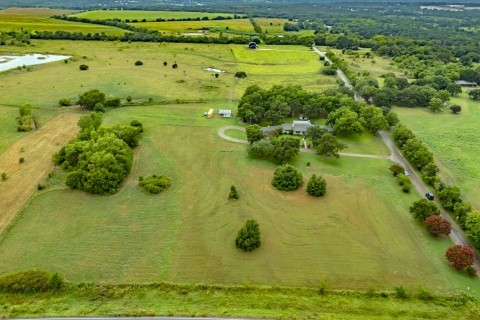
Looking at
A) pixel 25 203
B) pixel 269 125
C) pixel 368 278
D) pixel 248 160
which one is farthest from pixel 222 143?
pixel 368 278

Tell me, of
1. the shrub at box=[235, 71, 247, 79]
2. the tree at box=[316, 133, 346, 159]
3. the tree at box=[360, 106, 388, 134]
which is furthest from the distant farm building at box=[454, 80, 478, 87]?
the tree at box=[316, 133, 346, 159]

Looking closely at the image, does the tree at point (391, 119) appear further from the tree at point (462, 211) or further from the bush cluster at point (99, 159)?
the bush cluster at point (99, 159)

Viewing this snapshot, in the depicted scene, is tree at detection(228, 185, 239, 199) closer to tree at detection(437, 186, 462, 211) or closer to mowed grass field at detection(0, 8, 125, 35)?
tree at detection(437, 186, 462, 211)

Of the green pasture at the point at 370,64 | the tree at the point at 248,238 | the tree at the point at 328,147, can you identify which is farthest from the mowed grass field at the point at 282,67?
the tree at the point at 248,238

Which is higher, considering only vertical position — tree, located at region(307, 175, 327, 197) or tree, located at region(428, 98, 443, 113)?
tree, located at region(307, 175, 327, 197)

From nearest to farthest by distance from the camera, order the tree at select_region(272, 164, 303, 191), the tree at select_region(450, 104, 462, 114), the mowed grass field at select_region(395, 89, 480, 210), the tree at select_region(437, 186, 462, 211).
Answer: the tree at select_region(437, 186, 462, 211) → the tree at select_region(272, 164, 303, 191) → the mowed grass field at select_region(395, 89, 480, 210) → the tree at select_region(450, 104, 462, 114)

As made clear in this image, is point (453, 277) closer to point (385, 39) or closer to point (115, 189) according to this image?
point (115, 189)

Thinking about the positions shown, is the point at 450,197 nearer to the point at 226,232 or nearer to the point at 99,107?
the point at 226,232
